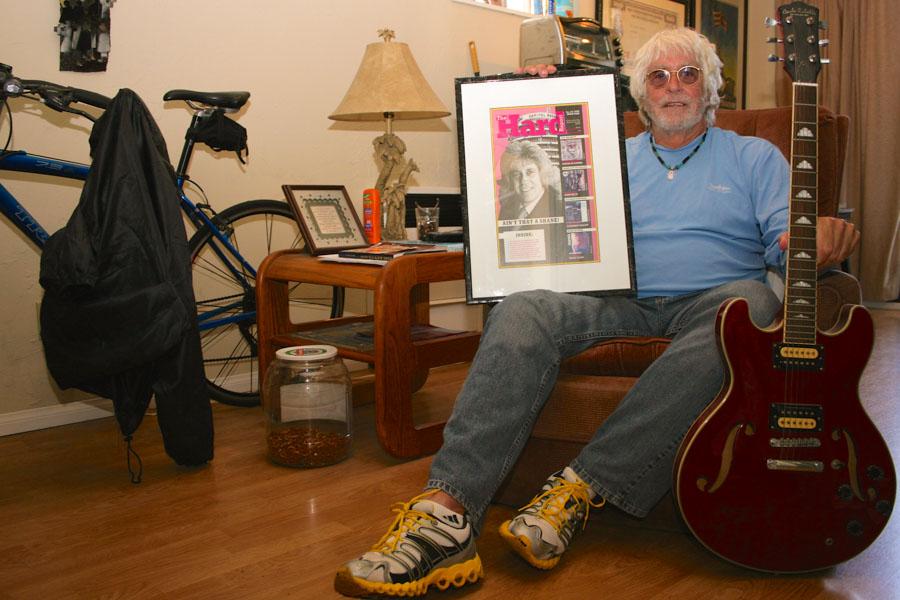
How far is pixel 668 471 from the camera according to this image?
Answer: 144cm

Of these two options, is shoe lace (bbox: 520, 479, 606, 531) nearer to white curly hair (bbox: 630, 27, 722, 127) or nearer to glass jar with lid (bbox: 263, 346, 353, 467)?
glass jar with lid (bbox: 263, 346, 353, 467)

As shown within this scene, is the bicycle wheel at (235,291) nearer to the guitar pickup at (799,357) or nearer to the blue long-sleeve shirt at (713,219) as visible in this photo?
the blue long-sleeve shirt at (713,219)

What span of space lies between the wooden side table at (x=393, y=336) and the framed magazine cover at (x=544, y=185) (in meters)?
0.35

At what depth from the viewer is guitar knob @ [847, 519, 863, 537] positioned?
1.34 m

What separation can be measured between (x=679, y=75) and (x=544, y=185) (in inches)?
15.8

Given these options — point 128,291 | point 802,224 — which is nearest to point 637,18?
point 802,224

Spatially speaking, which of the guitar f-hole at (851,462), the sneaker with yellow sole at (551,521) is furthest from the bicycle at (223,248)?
the guitar f-hole at (851,462)

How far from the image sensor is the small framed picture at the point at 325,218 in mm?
2328

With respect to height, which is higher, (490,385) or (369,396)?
(490,385)

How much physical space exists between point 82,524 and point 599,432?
1.06m

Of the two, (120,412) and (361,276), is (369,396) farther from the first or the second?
(120,412)

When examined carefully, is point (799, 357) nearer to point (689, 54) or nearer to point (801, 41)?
point (801, 41)

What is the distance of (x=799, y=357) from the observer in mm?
1336

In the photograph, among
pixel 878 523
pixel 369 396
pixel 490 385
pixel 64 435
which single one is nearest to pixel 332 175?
pixel 369 396
